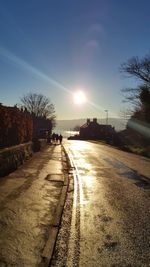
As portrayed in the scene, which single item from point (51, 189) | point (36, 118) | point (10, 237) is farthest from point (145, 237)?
point (36, 118)

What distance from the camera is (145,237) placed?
23.3ft

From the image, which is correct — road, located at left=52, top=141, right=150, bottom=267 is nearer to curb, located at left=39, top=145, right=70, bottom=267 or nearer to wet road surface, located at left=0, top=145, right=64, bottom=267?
curb, located at left=39, top=145, right=70, bottom=267

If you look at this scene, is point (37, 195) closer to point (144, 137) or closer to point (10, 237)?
point (10, 237)

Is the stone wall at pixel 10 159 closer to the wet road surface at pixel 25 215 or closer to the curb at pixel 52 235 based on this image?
the wet road surface at pixel 25 215

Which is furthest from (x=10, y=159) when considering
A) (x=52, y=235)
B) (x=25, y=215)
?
(x=52, y=235)

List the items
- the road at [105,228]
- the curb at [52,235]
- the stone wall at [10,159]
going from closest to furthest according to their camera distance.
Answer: the curb at [52,235] < the road at [105,228] < the stone wall at [10,159]

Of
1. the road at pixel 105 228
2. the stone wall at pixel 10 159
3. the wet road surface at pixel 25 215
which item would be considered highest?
the stone wall at pixel 10 159

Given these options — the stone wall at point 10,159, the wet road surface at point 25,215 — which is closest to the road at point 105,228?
the wet road surface at point 25,215

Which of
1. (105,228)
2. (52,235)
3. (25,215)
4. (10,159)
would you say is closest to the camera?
(52,235)

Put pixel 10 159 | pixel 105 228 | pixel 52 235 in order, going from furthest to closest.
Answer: pixel 10 159, pixel 105 228, pixel 52 235

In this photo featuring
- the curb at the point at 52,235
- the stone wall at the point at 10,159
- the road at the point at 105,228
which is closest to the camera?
the curb at the point at 52,235

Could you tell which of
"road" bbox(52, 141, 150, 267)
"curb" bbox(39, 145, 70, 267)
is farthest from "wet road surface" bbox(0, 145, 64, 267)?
"road" bbox(52, 141, 150, 267)

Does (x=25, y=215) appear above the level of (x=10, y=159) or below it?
below

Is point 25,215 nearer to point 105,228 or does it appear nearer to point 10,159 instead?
point 105,228
